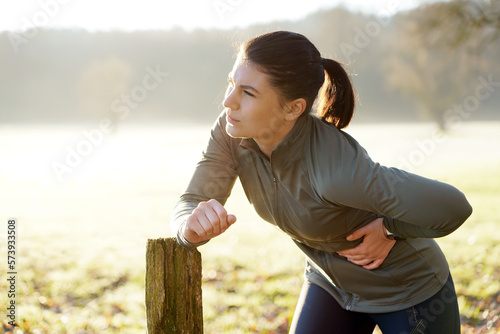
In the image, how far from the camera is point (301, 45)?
1956mm

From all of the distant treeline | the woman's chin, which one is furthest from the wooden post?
the distant treeline

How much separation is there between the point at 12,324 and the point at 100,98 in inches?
1364

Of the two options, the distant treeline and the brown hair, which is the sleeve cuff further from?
the distant treeline

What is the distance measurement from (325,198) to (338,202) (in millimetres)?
55

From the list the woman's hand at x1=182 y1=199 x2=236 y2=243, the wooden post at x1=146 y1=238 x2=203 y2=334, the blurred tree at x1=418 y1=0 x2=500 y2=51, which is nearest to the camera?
the woman's hand at x1=182 y1=199 x2=236 y2=243

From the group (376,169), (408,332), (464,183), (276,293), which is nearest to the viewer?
(376,169)

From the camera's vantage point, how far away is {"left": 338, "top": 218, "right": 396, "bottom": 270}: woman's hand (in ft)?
6.82

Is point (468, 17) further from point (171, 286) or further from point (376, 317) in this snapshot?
point (171, 286)

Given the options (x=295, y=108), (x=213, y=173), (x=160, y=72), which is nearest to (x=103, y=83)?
(x=160, y=72)

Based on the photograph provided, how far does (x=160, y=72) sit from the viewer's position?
3769 centimetres

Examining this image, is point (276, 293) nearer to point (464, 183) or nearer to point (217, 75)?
point (464, 183)

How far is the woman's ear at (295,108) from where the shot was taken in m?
1.99

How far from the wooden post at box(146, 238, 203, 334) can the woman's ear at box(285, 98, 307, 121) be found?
63cm

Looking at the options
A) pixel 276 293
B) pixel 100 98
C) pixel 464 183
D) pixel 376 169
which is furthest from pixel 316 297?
pixel 100 98
